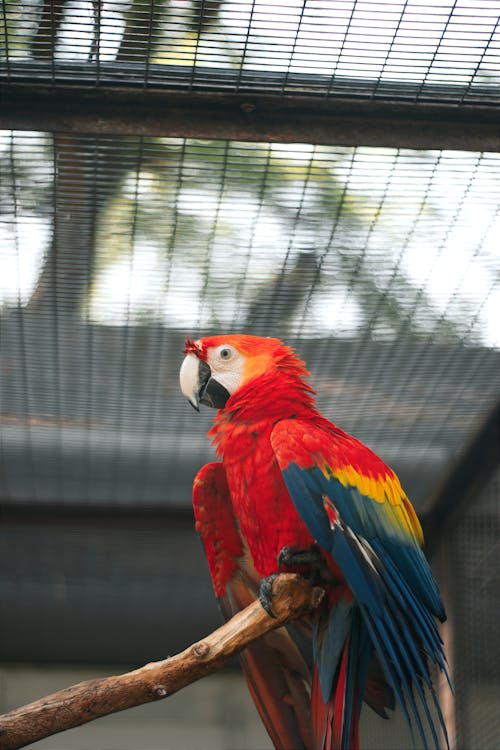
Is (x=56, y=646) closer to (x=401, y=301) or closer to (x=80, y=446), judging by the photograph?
(x=80, y=446)

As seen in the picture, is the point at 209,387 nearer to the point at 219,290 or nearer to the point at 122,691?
the point at 219,290

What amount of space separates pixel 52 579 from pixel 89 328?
1060mm

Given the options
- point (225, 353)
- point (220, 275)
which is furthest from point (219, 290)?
point (225, 353)

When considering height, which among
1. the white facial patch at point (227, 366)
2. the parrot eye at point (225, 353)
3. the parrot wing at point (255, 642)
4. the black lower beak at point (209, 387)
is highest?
the parrot eye at point (225, 353)

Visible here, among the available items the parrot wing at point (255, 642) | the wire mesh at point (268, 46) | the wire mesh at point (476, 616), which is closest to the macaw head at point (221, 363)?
the parrot wing at point (255, 642)

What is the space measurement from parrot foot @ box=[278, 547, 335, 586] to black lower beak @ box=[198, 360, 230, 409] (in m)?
0.38

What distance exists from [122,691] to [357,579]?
1.45ft

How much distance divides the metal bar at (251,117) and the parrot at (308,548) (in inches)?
17.3

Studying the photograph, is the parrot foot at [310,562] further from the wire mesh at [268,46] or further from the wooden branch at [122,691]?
the wire mesh at [268,46]

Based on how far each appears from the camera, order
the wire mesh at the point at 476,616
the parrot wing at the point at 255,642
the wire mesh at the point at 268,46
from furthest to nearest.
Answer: the wire mesh at the point at 476,616 < the parrot wing at the point at 255,642 < the wire mesh at the point at 268,46

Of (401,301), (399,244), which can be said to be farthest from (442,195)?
(401,301)

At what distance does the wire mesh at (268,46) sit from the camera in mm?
1330

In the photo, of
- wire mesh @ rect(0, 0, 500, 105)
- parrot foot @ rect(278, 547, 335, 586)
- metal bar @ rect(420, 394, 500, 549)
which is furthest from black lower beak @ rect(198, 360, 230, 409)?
metal bar @ rect(420, 394, 500, 549)

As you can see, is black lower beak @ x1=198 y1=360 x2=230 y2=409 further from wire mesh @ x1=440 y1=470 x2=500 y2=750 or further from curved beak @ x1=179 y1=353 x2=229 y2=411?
wire mesh @ x1=440 y1=470 x2=500 y2=750
